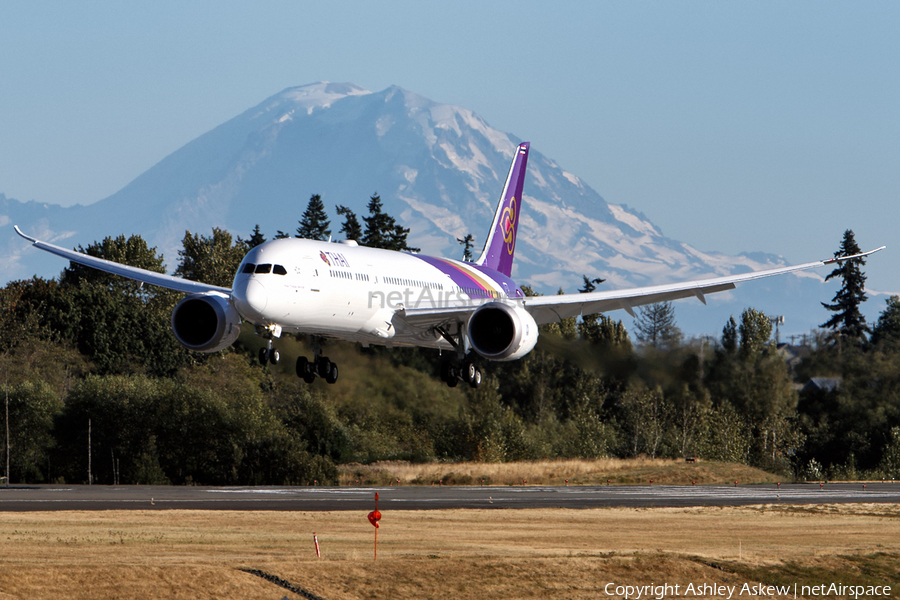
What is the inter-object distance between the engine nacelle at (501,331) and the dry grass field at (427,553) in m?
7.35

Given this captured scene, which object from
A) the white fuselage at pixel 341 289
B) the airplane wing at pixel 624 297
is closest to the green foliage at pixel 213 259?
the airplane wing at pixel 624 297

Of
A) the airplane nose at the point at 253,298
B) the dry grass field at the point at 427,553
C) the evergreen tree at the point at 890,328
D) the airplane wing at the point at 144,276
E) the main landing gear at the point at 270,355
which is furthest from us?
the evergreen tree at the point at 890,328

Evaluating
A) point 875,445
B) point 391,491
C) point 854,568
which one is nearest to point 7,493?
point 391,491

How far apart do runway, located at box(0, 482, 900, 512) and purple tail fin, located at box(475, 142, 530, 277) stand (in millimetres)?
12836

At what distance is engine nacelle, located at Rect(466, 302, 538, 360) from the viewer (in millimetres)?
46000

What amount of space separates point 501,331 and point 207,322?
1153cm

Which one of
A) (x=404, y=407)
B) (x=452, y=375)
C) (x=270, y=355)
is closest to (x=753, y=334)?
(x=404, y=407)

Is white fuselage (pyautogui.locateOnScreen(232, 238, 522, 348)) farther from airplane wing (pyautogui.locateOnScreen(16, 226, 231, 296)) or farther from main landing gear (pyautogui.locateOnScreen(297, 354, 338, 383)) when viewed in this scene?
airplane wing (pyautogui.locateOnScreen(16, 226, 231, 296))

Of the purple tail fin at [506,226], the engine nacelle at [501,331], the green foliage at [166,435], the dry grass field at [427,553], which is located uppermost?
the purple tail fin at [506,226]

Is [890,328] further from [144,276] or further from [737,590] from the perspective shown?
[144,276]

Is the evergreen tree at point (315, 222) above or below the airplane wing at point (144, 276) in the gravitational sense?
above

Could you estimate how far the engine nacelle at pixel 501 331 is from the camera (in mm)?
46000

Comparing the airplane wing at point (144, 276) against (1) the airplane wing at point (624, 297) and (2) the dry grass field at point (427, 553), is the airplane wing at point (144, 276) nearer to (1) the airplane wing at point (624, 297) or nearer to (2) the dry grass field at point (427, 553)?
(2) the dry grass field at point (427, 553)

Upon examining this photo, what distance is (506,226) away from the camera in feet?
212
